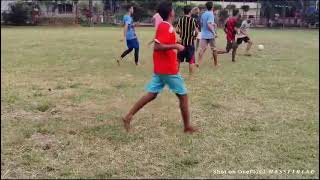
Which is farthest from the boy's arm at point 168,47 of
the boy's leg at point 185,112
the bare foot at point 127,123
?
the bare foot at point 127,123

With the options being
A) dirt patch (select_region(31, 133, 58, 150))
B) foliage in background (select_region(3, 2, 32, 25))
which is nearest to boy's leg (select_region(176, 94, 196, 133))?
dirt patch (select_region(31, 133, 58, 150))

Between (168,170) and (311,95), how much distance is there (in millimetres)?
4790

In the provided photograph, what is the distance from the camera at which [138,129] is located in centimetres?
618

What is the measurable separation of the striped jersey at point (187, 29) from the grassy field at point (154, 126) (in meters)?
0.89

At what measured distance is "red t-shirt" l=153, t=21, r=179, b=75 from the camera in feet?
18.8

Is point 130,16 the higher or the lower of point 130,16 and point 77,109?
the higher

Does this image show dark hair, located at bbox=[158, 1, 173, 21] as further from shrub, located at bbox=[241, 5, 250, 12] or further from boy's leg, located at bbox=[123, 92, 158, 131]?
shrub, located at bbox=[241, 5, 250, 12]

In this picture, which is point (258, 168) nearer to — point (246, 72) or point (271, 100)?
point (271, 100)

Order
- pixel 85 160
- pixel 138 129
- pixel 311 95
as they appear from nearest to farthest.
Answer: pixel 85 160, pixel 138 129, pixel 311 95

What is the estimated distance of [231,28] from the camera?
539 inches

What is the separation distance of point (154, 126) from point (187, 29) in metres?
4.00

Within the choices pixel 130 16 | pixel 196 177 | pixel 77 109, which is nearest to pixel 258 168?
pixel 196 177

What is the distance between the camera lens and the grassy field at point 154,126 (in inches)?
190

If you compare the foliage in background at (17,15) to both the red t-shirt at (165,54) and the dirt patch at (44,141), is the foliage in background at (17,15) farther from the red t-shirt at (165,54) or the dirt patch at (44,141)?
the red t-shirt at (165,54)
